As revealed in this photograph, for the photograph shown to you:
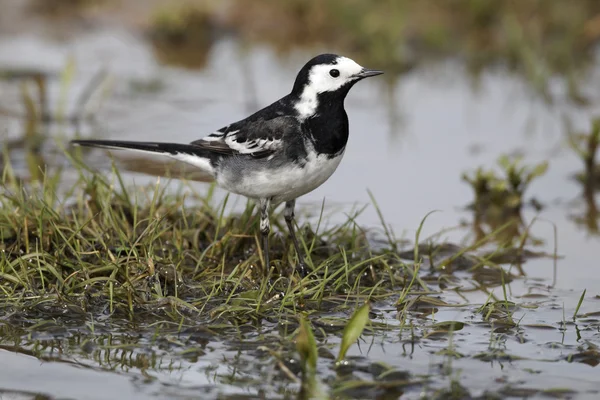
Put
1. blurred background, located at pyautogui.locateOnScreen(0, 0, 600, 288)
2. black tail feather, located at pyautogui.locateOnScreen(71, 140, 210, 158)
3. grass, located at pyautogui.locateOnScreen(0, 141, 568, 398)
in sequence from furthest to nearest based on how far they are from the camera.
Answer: blurred background, located at pyautogui.locateOnScreen(0, 0, 600, 288)
black tail feather, located at pyautogui.locateOnScreen(71, 140, 210, 158)
grass, located at pyautogui.locateOnScreen(0, 141, 568, 398)

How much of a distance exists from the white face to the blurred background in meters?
1.44

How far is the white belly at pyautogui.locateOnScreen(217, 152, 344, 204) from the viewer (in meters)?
5.92

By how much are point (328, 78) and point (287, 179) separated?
2.32ft

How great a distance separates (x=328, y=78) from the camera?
242 inches

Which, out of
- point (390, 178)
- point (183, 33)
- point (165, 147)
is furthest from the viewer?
point (183, 33)

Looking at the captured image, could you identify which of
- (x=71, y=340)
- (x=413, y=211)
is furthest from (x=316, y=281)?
(x=413, y=211)

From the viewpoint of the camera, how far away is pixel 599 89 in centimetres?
1143

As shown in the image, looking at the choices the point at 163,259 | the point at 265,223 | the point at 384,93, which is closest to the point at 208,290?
the point at 163,259

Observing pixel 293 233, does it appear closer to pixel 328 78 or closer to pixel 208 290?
pixel 208 290

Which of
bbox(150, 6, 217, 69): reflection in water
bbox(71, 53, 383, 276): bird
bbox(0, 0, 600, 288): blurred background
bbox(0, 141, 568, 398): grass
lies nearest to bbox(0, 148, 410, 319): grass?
bbox(0, 141, 568, 398): grass

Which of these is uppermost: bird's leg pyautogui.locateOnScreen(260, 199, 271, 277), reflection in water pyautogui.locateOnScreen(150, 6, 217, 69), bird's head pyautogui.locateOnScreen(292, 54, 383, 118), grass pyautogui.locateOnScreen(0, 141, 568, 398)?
reflection in water pyautogui.locateOnScreen(150, 6, 217, 69)

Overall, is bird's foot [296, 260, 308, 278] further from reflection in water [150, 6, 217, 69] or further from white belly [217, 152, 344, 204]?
reflection in water [150, 6, 217, 69]

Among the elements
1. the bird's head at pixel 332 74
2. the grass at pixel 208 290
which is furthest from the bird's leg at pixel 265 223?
the bird's head at pixel 332 74

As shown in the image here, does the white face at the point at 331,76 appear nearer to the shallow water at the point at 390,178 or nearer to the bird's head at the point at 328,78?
the bird's head at the point at 328,78
